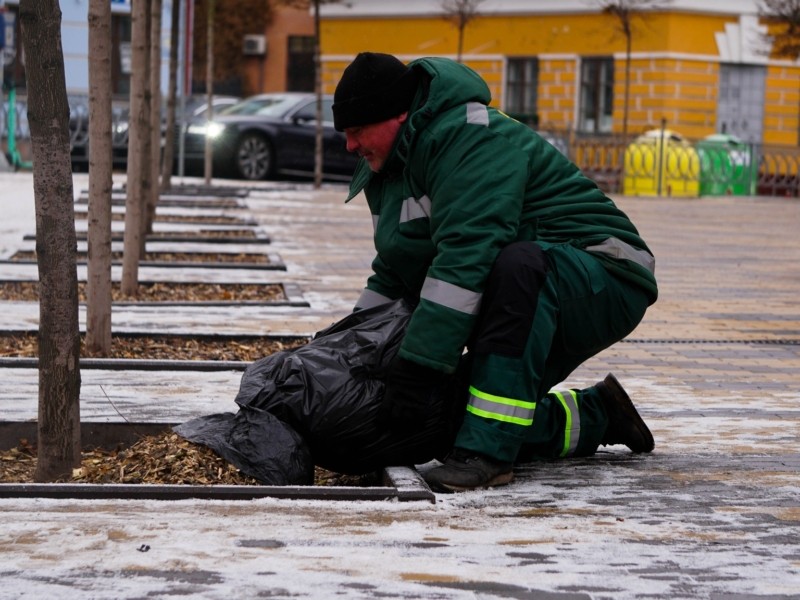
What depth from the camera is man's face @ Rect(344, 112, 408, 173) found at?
4.60 meters

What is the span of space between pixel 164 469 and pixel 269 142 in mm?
21601

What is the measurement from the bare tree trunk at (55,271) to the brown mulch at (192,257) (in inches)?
270

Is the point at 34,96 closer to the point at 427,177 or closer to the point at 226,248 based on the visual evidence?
the point at 427,177

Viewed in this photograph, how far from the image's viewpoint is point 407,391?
4496mm

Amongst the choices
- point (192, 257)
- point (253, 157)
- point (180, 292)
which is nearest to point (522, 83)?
point (253, 157)

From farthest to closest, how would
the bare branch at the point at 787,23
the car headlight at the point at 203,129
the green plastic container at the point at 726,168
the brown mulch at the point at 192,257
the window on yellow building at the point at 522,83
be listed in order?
the window on yellow building at the point at 522,83 < the bare branch at the point at 787,23 < the green plastic container at the point at 726,168 < the car headlight at the point at 203,129 < the brown mulch at the point at 192,257

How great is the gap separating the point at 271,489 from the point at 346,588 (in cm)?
87

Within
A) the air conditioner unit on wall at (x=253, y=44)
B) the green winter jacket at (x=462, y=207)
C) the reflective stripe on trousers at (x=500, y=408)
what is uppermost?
the air conditioner unit on wall at (x=253, y=44)

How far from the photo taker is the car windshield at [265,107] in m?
26.1

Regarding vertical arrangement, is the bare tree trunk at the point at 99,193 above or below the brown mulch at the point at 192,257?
above

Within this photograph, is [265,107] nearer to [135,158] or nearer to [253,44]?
[135,158]

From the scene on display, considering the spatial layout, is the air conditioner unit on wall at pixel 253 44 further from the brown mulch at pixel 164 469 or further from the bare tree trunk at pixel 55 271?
the bare tree trunk at pixel 55 271

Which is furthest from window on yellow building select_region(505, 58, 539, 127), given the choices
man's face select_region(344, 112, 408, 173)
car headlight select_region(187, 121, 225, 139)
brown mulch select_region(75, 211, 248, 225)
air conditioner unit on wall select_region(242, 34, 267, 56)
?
man's face select_region(344, 112, 408, 173)

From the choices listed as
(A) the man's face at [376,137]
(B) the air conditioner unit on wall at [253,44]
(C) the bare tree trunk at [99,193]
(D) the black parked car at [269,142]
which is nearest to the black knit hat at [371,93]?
(A) the man's face at [376,137]
